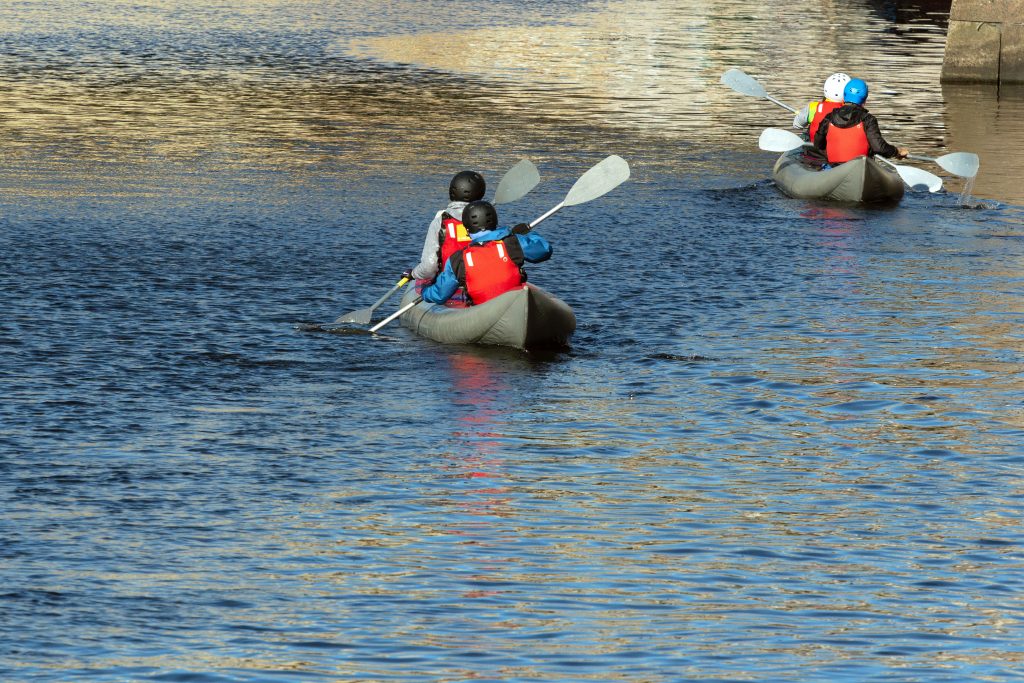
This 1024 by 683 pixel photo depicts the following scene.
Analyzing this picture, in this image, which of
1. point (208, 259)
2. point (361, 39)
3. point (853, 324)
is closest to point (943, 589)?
point (853, 324)

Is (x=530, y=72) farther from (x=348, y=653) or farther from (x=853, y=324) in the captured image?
(x=348, y=653)

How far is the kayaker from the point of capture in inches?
856

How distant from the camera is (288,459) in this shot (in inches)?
443

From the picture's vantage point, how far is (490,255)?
14.2 metres

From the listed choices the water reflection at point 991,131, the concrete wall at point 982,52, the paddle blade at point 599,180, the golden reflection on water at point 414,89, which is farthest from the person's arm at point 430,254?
the concrete wall at point 982,52

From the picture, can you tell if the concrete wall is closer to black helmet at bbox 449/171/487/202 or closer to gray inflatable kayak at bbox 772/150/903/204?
gray inflatable kayak at bbox 772/150/903/204

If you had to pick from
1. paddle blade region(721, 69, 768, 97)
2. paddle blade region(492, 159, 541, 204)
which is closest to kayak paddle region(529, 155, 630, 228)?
paddle blade region(492, 159, 541, 204)

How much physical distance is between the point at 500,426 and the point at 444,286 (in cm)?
279

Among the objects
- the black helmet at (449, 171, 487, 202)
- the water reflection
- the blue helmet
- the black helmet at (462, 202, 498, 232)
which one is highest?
the blue helmet

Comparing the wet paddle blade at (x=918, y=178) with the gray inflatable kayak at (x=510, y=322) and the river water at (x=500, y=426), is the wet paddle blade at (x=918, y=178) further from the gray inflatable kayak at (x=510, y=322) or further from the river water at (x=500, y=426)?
the gray inflatable kayak at (x=510, y=322)

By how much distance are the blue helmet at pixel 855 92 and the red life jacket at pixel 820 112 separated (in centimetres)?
26

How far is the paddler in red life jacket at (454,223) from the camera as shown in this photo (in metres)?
14.6

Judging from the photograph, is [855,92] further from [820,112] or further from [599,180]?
[599,180]

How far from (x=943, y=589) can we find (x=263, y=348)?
22.7 feet
